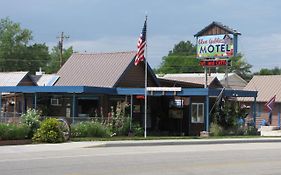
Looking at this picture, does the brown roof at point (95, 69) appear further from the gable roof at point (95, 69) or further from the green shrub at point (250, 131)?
the green shrub at point (250, 131)

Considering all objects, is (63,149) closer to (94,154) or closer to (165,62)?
(94,154)

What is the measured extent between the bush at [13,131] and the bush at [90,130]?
3.48 meters

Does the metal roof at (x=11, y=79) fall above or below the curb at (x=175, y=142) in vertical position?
above

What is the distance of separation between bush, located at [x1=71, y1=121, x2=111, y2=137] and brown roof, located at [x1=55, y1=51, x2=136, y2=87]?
26.4 ft

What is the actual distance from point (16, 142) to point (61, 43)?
53.0 meters

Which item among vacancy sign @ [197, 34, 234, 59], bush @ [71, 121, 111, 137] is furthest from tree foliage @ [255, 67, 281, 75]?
bush @ [71, 121, 111, 137]

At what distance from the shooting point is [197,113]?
4053 centimetres

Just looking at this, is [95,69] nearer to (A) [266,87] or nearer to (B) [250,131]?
(B) [250,131]

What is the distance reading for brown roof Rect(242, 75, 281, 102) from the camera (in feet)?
186

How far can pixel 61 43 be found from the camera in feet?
255

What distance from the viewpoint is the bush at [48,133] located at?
26.2 meters

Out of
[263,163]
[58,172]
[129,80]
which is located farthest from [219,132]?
[58,172]

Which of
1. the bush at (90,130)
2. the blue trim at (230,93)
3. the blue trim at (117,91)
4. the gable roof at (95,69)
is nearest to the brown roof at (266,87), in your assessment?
the blue trim at (230,93)

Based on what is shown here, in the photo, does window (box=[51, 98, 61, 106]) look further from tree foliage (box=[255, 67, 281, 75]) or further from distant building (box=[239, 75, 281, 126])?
tree foliage (box=[255, 67, 281, 75])
